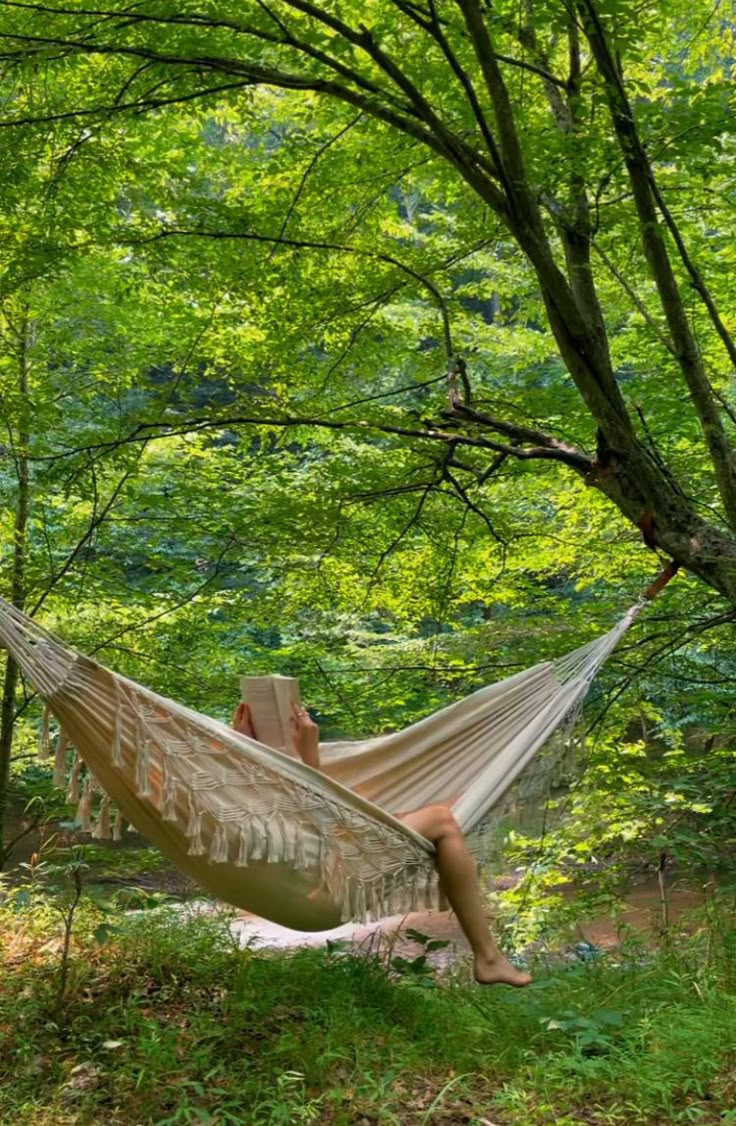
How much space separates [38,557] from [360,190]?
1500mm

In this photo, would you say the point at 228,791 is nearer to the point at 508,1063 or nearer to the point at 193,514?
the point at 508,1063

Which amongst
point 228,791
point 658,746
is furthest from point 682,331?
point 658,746

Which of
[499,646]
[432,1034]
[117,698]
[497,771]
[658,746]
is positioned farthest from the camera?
[658,746]

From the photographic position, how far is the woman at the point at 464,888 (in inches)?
71.5

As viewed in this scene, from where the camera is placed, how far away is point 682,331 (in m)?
2.24

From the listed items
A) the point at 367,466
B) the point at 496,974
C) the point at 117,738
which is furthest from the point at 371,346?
the point at 496,974

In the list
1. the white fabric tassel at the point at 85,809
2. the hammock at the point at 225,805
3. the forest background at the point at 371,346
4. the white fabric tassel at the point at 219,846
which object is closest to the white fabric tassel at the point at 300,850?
the hammock at the point at 225,805

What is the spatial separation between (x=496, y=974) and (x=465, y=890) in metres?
0.16

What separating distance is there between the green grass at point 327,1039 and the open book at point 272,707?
465 mm

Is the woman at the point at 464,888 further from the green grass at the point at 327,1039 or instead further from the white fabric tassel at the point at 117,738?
the white fabric tassel at the point at 117,738

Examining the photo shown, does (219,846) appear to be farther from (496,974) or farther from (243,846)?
(496,974)

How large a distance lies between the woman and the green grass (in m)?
0.09

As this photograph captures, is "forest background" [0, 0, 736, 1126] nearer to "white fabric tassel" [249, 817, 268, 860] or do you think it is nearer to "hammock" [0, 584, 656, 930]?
"hammock" [0, 584, 656, 930]

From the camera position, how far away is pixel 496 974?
1811 mm
